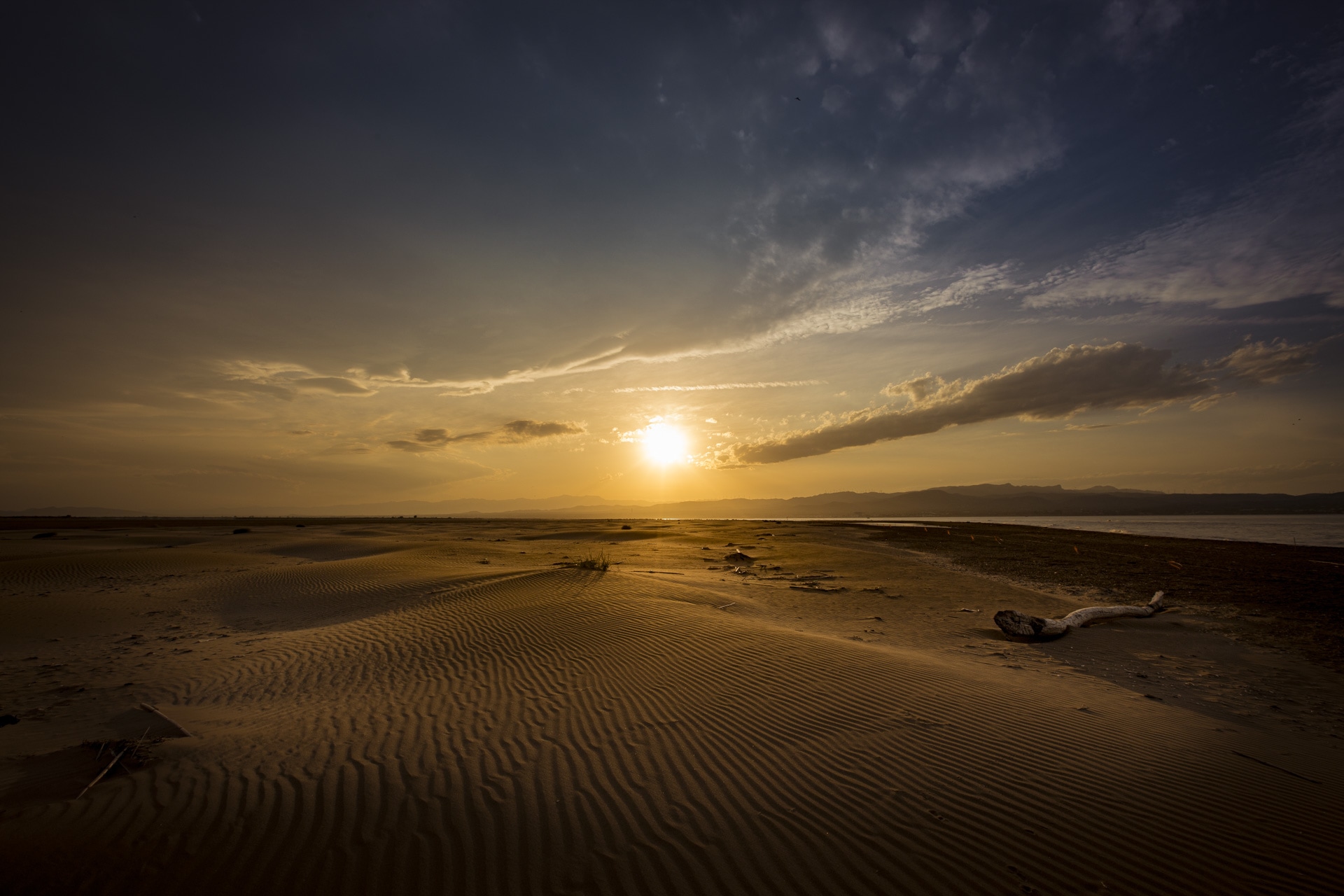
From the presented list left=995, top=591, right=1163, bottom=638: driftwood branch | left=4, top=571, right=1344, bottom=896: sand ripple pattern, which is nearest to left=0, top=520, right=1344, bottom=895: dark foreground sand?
left=4, top=571, right=1344, bottom=896: sand ripple pattern

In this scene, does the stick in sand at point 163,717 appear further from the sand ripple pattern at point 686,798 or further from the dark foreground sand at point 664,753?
the sand ripple pattern at point 686,798

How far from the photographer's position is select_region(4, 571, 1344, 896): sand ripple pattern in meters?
3.63

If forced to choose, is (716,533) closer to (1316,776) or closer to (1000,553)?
(1000,553)

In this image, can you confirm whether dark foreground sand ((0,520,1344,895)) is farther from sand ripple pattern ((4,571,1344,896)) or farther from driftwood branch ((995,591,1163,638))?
driftwood branch ((995,591,1163,638))

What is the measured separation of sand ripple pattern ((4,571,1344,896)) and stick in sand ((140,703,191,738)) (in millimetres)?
249

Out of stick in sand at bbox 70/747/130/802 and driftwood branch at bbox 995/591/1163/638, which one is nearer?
stick in sand at bbox 70/747/130/802

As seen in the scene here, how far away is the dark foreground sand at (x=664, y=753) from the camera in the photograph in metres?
3.70

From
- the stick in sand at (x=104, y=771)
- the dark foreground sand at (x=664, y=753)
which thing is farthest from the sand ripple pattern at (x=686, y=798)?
the stick in sand at (x=104, y=771)

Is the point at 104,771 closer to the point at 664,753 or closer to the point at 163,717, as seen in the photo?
the point at 163,717

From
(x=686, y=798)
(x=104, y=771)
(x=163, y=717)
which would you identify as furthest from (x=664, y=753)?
(x=163, y=717)

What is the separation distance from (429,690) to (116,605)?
13832 millimetres

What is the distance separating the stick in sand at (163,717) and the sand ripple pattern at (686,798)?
0.82ft

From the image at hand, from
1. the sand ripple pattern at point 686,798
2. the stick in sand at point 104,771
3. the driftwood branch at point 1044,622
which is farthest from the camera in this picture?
the driftwood branch at point 1044,622

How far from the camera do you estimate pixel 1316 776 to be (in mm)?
5207
